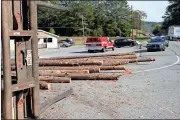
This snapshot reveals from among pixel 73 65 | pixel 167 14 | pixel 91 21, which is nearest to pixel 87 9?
pixel 91 21

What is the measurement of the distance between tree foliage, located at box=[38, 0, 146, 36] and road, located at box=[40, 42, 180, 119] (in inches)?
3301

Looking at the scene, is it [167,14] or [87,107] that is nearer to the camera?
[87,107]

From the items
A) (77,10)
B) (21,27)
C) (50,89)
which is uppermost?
(77,10)

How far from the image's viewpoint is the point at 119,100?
35.6 feet

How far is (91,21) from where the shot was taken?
119500mm

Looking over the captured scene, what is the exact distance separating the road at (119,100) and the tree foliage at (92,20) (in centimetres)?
8385

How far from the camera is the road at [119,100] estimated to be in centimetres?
888

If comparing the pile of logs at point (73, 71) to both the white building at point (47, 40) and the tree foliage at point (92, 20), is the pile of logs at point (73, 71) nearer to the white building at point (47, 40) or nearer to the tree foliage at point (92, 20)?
the white building at point (47, 40)

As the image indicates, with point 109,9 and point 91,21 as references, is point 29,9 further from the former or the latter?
point 109,9

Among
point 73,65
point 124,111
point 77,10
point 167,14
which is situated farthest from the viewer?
point 167,14

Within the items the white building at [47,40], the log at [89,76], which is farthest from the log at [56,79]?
the white building at [47,40]

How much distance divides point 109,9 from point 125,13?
6.19 meters

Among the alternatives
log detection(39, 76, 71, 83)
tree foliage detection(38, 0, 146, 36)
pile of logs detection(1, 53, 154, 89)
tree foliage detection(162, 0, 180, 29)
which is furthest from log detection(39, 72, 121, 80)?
tree foliage detection(162, 0, 180, 29)

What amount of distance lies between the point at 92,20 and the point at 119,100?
111306mm
